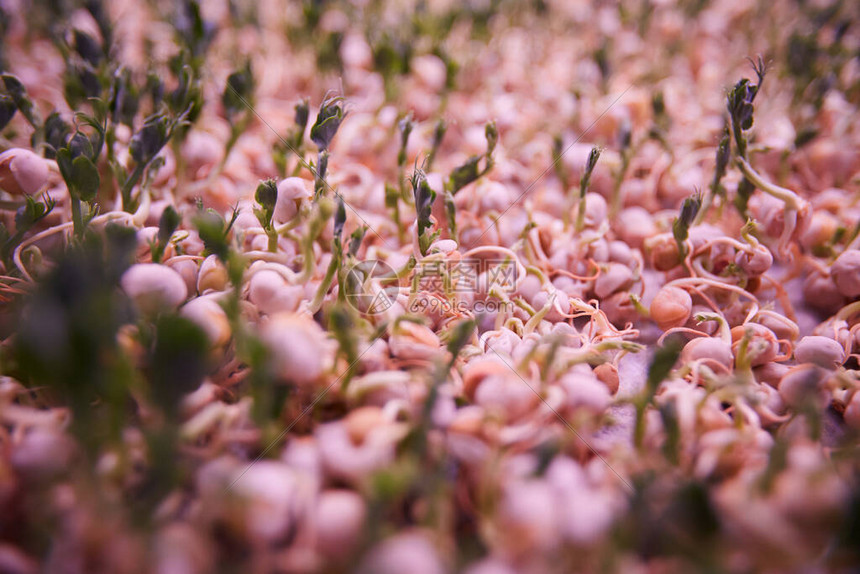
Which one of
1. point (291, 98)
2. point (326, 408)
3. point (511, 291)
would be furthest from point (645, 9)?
point (326, 408)

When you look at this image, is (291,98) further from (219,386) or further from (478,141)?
(219,386)

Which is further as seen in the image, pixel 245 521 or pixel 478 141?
pixel 478 141

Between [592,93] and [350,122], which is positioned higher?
[592,93]

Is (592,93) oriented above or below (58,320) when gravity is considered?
above

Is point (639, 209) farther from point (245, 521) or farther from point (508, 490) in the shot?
point (245, 521)

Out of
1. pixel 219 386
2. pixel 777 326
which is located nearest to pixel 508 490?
pixel 219 386

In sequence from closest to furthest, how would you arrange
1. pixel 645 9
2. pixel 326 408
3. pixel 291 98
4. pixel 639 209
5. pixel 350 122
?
pixel 326 408, pixel 639 209, pixel 350 122, pixel 291 98, pixel 645 9

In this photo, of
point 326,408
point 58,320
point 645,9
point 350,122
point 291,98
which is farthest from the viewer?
point 645,9

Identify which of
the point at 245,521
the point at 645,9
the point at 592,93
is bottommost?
the point at 245,521

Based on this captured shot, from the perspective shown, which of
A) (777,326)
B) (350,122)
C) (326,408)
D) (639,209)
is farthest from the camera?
(350,122)
